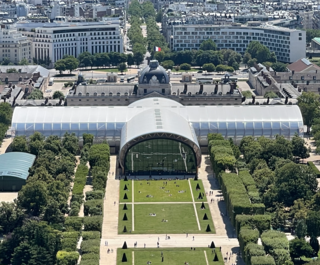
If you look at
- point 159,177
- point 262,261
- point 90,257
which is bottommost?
point 159,177

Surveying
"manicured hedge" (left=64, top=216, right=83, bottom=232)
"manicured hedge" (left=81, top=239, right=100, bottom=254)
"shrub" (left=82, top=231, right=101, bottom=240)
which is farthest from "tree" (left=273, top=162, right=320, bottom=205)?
"manicured hedge" (left=81, top=239, right=100, bottom=254)

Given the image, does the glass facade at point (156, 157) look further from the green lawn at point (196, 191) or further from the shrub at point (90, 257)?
the shrub at point (90, 257)

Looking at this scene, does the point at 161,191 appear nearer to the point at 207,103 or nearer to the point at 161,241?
the point at 161,241

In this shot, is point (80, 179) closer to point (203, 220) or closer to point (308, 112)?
point (203, 220)

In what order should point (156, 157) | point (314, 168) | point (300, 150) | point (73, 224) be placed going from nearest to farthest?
point (73, 224) < point (314, 168) < point (156, 157) < point (300, 150)

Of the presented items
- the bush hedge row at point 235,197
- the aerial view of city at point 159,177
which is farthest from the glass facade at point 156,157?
the bush hedge row at point 235,197

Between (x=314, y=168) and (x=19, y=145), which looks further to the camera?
Answer: (x=19, y=145)

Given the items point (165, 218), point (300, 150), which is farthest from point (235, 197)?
point (300, 150)
